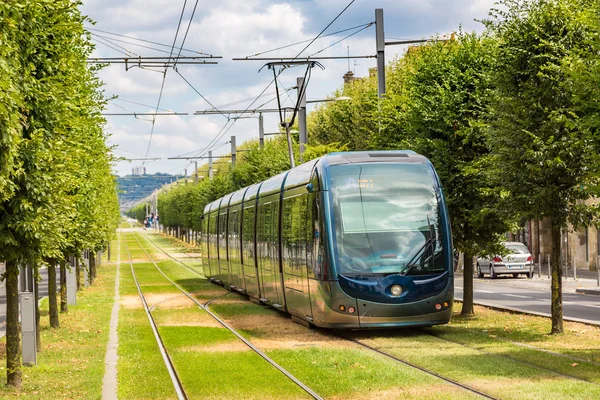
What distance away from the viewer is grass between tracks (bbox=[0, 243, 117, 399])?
13492 mm

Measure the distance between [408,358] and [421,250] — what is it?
3.52 meters

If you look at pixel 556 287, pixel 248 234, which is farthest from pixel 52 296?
pixel 556 287

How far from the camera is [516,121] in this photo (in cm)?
1739

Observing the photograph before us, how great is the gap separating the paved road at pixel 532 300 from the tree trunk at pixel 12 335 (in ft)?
37.9

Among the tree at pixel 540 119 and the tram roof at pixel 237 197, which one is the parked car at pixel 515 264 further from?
the tree at pixel 540 119

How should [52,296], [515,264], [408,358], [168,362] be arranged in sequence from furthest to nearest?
1. [515,264]
2. [52,296]
3. [168,362]
4. [408,358]

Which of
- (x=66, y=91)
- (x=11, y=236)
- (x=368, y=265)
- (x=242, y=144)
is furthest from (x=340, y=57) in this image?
(x=242, y=144)

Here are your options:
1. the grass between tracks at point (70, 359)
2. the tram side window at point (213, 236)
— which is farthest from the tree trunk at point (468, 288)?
the tram side window at point (213, 236)

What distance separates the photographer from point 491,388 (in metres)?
11.6

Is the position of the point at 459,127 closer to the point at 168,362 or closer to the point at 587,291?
the point at 168,362

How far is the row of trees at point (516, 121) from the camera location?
15828 mm

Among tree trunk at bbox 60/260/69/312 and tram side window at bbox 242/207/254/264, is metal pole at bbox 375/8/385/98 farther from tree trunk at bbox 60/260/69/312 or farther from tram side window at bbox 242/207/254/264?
tree trunk at bbox 60/260/69/312

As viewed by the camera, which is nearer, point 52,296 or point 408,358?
point 408,358

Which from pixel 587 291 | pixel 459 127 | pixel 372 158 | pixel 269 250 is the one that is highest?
pixel 459 127
